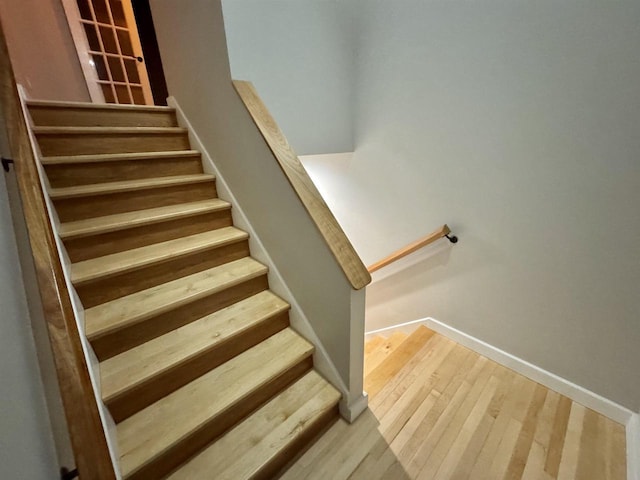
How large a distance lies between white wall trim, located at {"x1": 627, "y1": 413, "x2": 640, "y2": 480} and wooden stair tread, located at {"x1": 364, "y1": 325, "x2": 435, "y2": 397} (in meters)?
0.99

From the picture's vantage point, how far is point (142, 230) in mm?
1506

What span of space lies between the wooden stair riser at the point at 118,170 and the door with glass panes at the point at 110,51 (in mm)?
2220

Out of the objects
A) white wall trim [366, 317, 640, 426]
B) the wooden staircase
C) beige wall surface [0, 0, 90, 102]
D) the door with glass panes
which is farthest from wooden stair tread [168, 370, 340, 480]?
the door with glass panes

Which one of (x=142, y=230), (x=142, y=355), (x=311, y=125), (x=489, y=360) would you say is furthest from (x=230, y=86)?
(x=489, y=360)

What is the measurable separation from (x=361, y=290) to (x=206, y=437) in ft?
2.94

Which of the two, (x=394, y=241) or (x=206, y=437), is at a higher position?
(x=394, y=241)

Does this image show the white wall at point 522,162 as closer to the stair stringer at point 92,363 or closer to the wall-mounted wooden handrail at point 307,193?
the wall-mounted wooden handrail at point 307,193

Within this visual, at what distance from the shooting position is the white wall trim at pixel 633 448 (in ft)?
3.76

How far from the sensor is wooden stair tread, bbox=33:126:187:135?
154 cm

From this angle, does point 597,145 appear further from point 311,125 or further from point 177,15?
point 177,15

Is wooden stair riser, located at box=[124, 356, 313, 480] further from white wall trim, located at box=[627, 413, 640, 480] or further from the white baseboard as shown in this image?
white wall trim, located at box=[627, 413, 640, 480]

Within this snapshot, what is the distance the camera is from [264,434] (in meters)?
1.15

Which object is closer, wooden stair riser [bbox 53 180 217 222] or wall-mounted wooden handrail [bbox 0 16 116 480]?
wall-mounted wooden handrail [bbox 0 16 116 480]

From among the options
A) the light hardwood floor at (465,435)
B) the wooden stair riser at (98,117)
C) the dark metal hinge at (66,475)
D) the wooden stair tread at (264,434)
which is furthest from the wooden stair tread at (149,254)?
the light hardwood floor at (465,435)
